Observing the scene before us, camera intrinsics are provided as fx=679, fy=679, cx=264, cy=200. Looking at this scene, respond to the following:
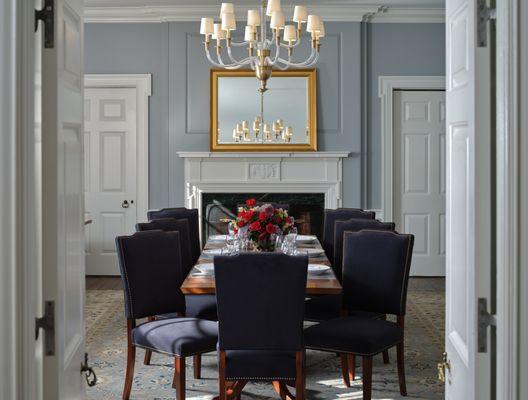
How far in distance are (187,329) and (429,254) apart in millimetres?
4608

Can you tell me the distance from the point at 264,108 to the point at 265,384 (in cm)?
389

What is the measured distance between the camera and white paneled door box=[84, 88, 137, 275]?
7371 mm

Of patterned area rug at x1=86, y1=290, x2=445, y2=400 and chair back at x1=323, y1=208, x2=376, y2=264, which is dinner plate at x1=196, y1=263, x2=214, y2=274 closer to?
patterned area rug at x1=86, y1=290, x2=445, y2=400

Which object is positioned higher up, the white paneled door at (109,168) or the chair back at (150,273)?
the white paneled door at (109,168)

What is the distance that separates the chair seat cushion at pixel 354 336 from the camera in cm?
332

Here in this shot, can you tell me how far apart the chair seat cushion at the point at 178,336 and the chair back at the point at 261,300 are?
1.23ft

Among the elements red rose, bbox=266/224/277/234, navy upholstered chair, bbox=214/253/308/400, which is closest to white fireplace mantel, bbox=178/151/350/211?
red rose, bbox=266/224/277/234

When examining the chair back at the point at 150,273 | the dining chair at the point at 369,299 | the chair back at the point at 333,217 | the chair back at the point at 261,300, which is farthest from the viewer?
the chair back at the point at 333,217

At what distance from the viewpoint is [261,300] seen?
292 centimetres

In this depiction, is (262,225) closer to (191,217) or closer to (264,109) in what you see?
(191,217)

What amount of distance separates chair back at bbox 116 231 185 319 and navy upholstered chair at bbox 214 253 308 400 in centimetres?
82

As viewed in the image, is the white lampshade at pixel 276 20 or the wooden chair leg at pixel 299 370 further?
the white lampshade at pixel 276 20

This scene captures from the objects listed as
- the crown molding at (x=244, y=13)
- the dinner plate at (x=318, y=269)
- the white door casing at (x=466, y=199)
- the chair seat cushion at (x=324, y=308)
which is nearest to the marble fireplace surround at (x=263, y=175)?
the crown molding at (x=244, y=13)

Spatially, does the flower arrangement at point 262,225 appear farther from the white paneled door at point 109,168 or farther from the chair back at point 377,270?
the white paneled door at point 109,168
